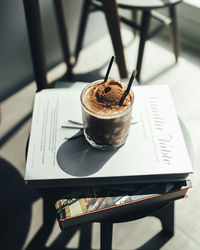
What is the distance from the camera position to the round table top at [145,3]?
1.00 meters

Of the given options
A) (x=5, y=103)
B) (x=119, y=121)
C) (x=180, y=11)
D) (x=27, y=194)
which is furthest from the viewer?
(x=180, y=11)

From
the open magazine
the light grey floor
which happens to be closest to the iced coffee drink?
the open magazine

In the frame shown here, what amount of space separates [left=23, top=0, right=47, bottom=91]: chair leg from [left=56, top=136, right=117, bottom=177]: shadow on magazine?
38 cm

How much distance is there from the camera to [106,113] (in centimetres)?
48

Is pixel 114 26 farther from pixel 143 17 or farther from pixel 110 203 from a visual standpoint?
pixel 110 203

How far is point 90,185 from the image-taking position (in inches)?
20.4

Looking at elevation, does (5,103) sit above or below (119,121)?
below

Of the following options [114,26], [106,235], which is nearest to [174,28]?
[114,26]

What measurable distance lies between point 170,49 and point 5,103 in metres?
0.95

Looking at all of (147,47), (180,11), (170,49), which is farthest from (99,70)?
(180,11)

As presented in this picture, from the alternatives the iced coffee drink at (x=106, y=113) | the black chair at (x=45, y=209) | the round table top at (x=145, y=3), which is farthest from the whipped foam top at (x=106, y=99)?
the round table top at (x=145, y=3)

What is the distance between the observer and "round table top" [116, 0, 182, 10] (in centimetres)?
100

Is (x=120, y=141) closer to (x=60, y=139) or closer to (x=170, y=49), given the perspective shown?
(x=60, y=139)

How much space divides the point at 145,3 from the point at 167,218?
0.77m
